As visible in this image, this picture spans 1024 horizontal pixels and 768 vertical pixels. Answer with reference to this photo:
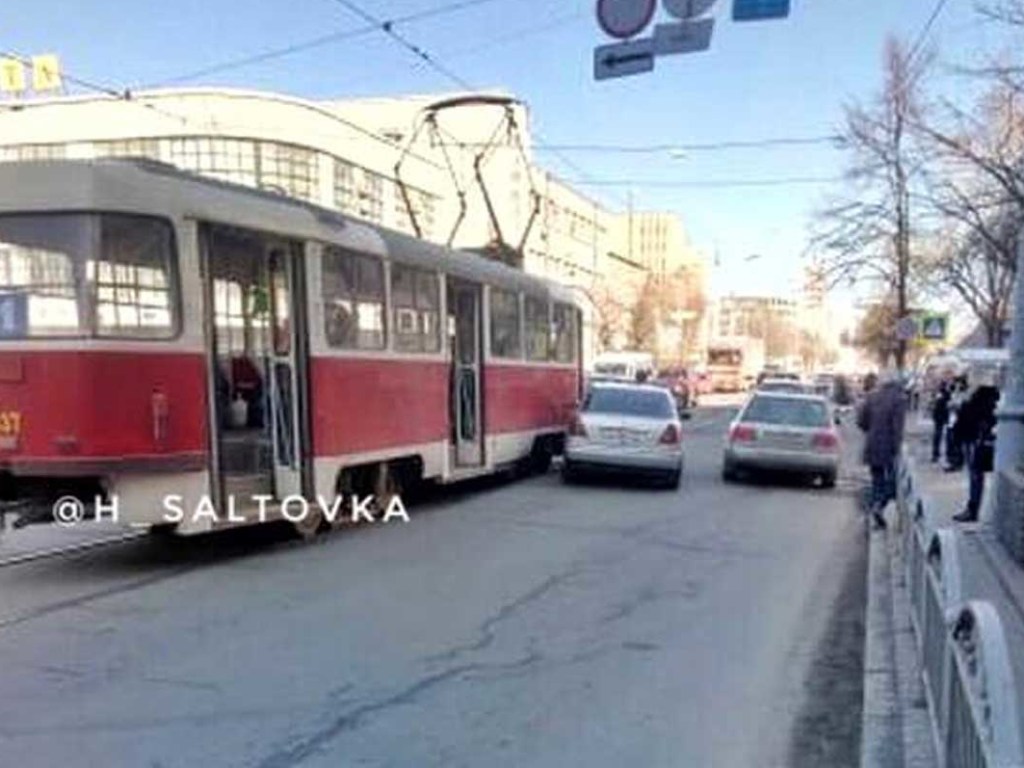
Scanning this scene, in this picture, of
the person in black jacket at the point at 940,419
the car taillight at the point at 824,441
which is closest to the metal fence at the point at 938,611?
the car taillight at the point at 824,441

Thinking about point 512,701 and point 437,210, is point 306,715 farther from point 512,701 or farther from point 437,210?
point 437,210

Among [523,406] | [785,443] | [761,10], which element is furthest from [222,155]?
[761,10]

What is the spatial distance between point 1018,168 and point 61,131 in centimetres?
5676

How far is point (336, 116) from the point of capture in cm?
6869

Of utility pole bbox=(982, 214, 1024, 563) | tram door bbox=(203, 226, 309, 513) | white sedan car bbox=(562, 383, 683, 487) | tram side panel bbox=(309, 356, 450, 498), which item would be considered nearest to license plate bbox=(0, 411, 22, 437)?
tram door bbox=(203, 226, 309, 513)

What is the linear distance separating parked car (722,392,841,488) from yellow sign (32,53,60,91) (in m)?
15.1

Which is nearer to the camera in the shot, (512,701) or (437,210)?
(512,701)

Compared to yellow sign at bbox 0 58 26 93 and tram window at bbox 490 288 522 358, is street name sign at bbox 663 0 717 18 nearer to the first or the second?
tram window at bbox 490 288 522 358

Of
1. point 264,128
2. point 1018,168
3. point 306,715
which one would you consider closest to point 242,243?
point 306,715

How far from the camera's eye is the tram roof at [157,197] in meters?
9.72

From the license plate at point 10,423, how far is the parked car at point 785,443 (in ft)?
41.1

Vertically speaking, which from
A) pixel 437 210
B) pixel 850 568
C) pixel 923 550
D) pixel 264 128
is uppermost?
pixel 264 128

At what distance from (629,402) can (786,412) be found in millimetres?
2813

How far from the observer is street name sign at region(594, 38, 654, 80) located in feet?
36.8
